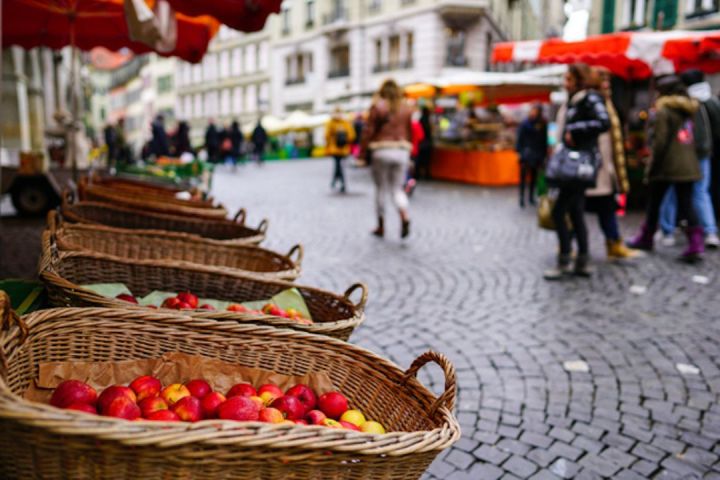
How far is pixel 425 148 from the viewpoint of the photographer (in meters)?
17.0

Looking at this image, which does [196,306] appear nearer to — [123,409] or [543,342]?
[123,409]

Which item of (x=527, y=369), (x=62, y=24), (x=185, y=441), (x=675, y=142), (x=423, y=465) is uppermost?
(x=62, y=24)

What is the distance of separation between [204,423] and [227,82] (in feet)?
174

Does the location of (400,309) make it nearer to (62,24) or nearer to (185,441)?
(185,441)

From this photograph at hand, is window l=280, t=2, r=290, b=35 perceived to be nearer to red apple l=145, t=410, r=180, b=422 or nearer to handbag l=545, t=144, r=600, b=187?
handbag l=545, t=144, r=600, b=187

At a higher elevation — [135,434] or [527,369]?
[135,434]

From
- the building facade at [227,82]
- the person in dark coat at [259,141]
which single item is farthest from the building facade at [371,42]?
the person in dark coat at [259,141]

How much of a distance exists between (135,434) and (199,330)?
73cm

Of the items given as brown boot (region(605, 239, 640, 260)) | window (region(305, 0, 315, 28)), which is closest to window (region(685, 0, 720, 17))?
Result: brown boot (region(605, 239, 640, 260))

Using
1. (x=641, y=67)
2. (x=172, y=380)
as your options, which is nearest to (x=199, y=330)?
(x=172, y=380)

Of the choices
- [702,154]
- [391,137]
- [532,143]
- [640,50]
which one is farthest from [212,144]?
[702,154]

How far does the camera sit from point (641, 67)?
1048 cm

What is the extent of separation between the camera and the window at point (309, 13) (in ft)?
136

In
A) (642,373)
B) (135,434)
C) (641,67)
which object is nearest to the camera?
(135,434)
